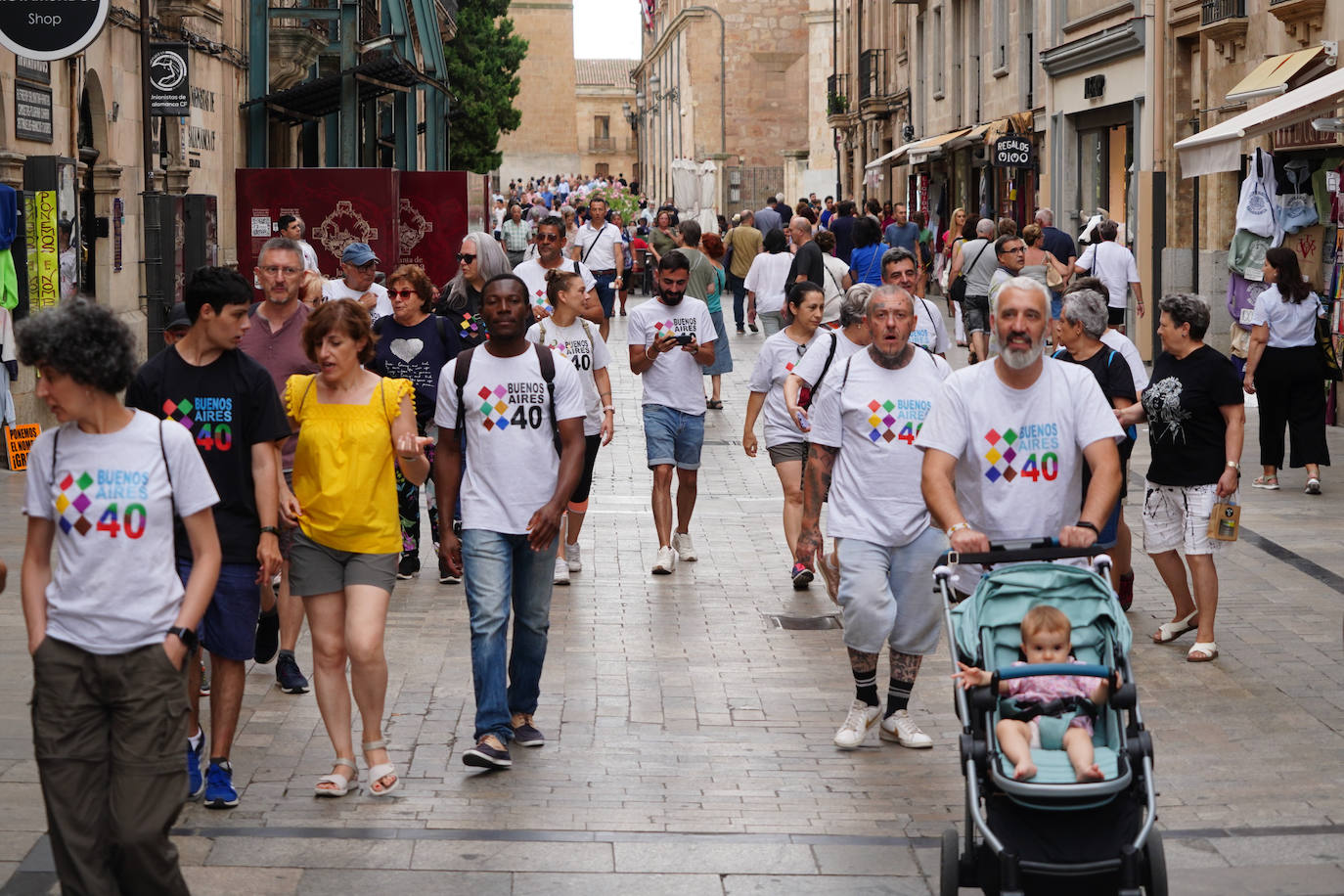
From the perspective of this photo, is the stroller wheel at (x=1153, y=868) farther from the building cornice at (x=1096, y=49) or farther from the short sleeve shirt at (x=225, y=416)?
the building cornice at (x=1096, y=49)

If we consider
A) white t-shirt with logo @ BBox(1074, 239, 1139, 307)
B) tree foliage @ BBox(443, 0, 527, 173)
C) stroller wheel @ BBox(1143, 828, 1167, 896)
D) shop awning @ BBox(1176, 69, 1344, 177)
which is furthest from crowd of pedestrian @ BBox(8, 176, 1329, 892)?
tree foliage @ BBox(443, 0, 527, 173)

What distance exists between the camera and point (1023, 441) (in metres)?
5.89

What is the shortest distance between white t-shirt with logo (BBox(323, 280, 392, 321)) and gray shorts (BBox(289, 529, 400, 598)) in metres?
4.16

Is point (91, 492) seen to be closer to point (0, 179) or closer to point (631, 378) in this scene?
point (0, 179)

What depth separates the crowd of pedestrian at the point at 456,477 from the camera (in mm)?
4664

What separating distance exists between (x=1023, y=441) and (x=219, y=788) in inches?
113

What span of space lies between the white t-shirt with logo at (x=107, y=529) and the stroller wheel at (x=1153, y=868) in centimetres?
257

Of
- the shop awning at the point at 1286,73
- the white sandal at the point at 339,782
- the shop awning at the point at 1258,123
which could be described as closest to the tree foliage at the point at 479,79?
the shop awning at the point at 1286,73

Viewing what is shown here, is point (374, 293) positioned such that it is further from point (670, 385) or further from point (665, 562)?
point (665, 562)

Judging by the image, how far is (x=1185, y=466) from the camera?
8.54 metres

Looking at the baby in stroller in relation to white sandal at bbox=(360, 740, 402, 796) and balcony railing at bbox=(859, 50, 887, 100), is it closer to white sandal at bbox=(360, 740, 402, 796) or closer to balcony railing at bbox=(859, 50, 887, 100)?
white sandal at bbox=(360, 740, 402, 796)

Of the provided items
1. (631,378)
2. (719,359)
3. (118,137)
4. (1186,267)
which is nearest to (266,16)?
(118,137)

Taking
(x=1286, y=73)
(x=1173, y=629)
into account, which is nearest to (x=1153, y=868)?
(x=1173, y=629)

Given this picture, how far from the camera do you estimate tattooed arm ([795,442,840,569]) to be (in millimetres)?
8086
